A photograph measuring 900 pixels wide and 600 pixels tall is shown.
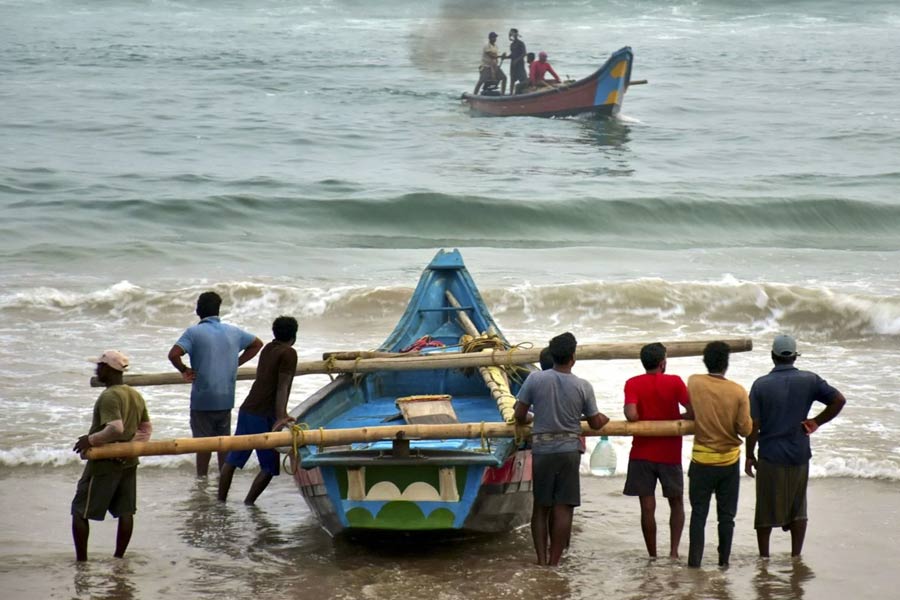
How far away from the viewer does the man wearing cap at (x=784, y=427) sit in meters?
5.82

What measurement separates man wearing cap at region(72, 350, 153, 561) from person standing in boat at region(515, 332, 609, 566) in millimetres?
1907

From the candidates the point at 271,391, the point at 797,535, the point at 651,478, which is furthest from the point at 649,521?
the point at 271,391

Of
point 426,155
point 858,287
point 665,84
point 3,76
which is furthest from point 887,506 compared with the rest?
point 3,76

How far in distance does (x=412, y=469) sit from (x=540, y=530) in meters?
0.75

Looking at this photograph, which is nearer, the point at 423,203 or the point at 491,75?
the point at 423,203

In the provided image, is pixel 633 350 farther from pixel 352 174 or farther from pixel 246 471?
pixel 352 174

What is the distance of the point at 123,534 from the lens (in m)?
6.24

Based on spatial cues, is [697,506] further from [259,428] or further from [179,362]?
[179,362]

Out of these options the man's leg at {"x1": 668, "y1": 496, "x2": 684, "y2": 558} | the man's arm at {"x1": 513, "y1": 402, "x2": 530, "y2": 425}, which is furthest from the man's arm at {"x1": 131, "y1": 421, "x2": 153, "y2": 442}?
the man's leg at {"x1": 668, "y1": 496, "x2": 684, "y2": 558}

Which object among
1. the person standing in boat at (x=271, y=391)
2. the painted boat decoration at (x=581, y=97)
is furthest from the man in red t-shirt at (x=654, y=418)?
the painted boat decoration at (x=581, y=97)

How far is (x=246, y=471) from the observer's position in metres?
8.41

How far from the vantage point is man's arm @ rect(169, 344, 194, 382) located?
7066mm

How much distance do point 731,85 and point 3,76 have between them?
2072 centimetres

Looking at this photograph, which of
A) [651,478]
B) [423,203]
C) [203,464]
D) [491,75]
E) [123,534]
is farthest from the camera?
[491,75]
